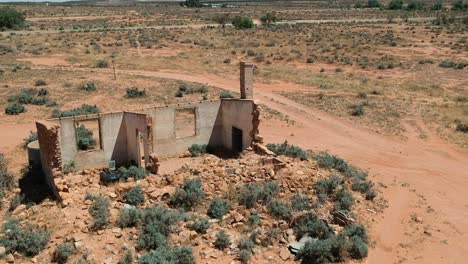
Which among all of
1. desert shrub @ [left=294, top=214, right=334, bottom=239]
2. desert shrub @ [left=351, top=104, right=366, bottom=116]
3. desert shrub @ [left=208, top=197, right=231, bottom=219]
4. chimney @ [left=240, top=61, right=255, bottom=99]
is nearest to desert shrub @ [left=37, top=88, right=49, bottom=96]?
chimney @ [left=240, top=61, right=255, bottom=99]

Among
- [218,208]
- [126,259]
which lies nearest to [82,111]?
[218,208]

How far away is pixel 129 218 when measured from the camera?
1305 cm

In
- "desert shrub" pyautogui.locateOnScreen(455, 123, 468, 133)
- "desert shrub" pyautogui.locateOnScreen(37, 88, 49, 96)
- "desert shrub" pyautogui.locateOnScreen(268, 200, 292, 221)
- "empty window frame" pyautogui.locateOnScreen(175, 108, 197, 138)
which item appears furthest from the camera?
"desert shrub" pyautogui.locateOnScreen(37, 88, 49, 96)

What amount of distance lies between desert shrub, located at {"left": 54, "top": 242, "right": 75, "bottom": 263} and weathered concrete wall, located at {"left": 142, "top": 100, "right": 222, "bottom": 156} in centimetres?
731

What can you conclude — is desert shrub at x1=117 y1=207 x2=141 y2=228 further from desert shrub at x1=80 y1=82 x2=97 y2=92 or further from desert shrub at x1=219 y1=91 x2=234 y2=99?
desert shrub at x1=80 y1=82 x2=97 y2=92

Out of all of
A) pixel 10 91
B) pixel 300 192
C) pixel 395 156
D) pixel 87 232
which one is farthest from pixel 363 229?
pixel 10 91

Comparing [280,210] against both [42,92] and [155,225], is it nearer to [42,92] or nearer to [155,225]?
[155,225]

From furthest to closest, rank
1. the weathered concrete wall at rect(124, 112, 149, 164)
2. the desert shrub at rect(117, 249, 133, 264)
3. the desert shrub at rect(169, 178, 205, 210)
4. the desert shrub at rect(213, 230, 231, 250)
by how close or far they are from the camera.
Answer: the weathered concrete wall at rect(124, 112, 149, 164) < the desert shrub at rect(169, 178, 205, 210) < the desert shrub at rect(213, 230, 231, 250) < the desert shrub at rect(117, 249, 133, 264)

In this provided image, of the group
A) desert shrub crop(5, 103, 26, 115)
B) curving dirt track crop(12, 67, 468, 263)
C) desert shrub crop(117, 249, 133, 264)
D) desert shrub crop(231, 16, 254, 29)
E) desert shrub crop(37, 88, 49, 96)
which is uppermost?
desert shrub crop(231, 16, 254, 29)

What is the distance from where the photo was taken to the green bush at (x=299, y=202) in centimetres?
1437

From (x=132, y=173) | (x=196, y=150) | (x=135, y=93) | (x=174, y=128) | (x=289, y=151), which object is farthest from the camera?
(x=135, y=93)

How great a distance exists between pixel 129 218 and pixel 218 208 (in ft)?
8.70

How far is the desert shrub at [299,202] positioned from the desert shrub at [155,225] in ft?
11.6

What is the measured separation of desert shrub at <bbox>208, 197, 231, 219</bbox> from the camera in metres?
14.0
